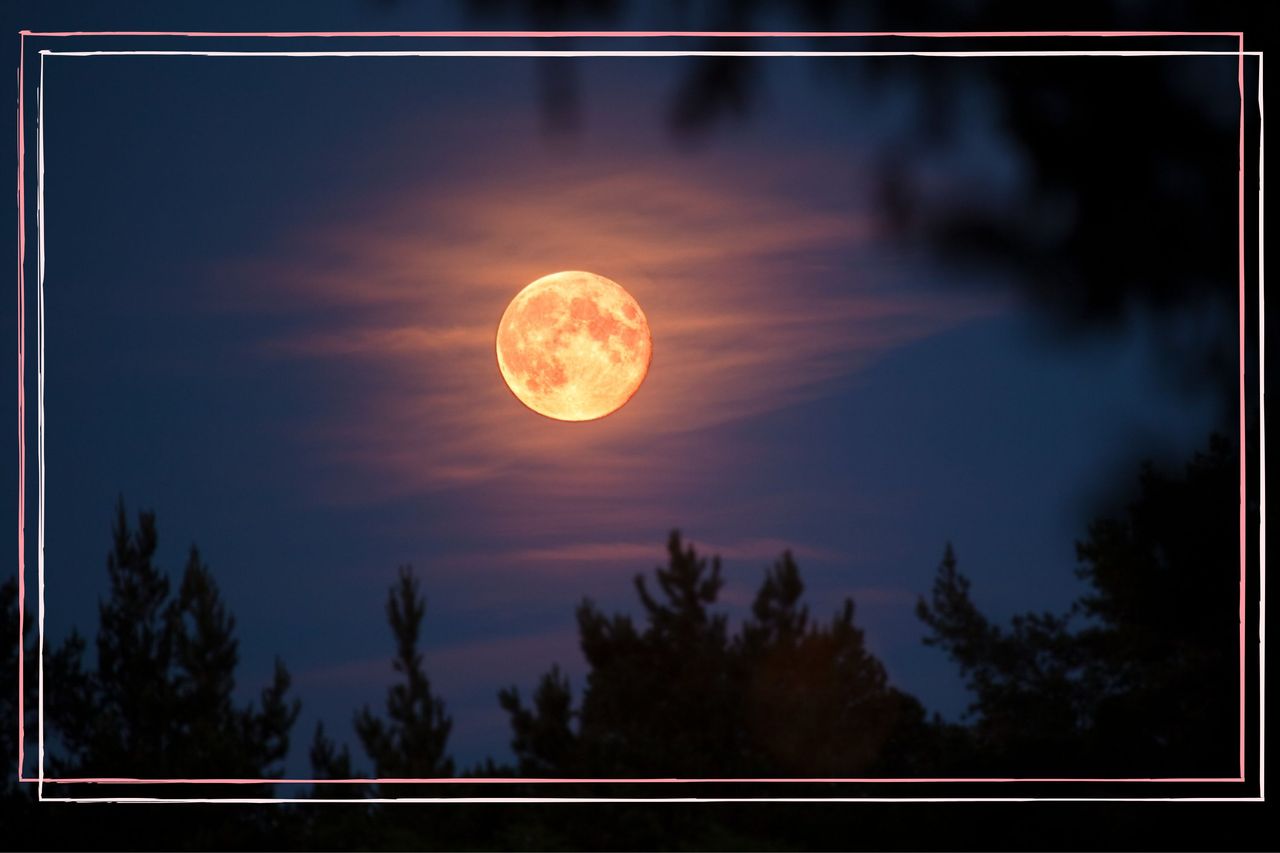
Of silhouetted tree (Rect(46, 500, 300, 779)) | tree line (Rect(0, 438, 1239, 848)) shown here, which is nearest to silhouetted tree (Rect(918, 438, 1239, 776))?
tree line (Rect(0, 438, 1239, 848))

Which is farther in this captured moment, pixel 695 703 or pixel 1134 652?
pixel 695 703

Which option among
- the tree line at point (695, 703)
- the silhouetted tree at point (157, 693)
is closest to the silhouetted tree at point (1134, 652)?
the tree line at point (695, 703)

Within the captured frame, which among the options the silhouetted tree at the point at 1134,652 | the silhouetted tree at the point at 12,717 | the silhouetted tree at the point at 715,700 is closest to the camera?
the silhouetted tree at the point at 1134,652

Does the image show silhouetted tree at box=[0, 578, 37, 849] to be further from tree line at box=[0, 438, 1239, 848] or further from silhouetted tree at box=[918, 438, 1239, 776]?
silhouetted tree at box=[918, 438, 1239, 776]

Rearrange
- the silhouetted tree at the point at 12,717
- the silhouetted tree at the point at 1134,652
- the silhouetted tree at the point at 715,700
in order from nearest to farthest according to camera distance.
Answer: the silhouetted tree at the point at 1134,652 < the silhouetted tree at the point at 12,717 < the silhouetted tree at the point at 715,700

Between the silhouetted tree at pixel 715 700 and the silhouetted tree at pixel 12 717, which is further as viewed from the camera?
the silhouetted tree at pixel 715 700

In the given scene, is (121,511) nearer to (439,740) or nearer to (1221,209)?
(439,740)

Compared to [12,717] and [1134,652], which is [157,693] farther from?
[1134,652]

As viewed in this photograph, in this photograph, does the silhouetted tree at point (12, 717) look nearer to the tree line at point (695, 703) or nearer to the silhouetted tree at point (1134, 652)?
the tree line at point (695, 703)

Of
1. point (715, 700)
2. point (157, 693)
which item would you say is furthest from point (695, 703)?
point (157, 693)
